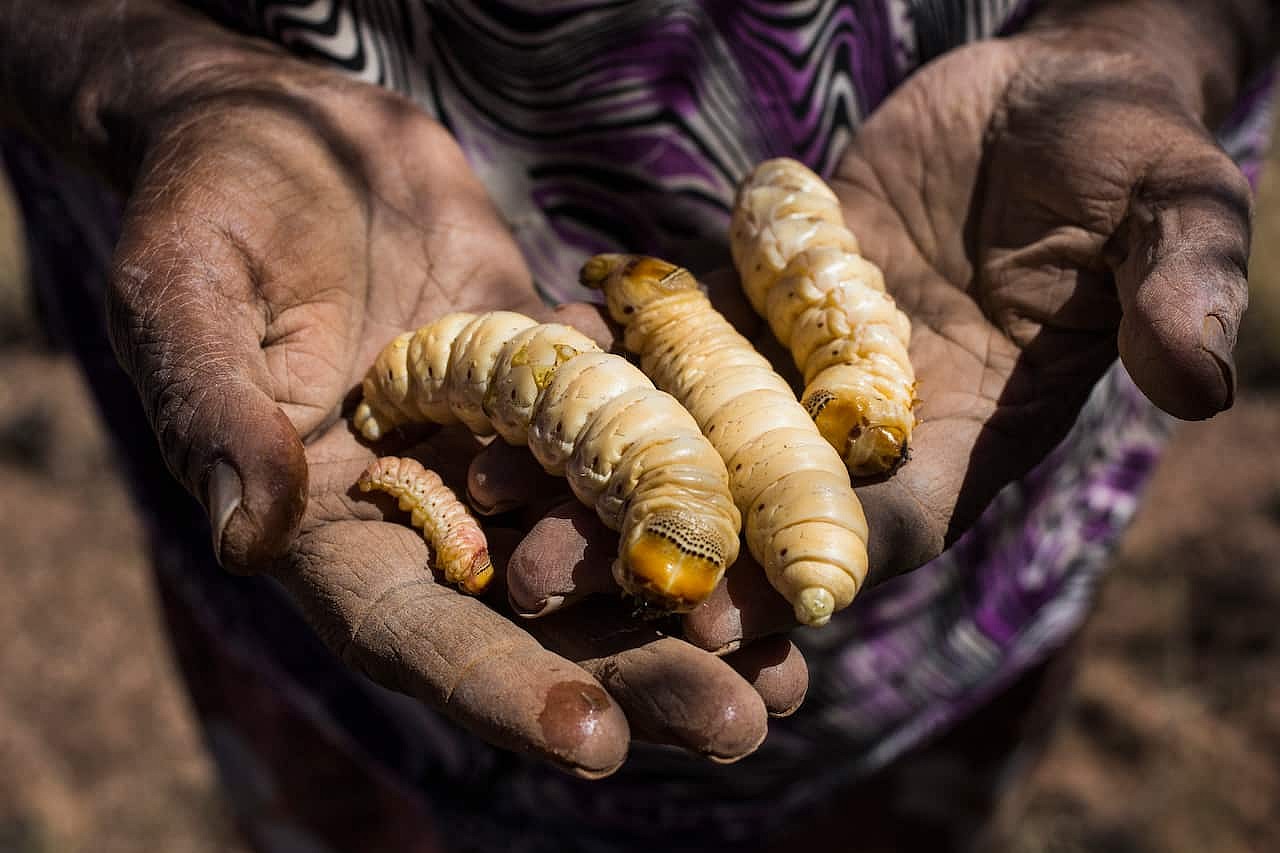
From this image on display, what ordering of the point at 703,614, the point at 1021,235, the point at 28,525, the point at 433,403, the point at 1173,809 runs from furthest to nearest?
the point at 28,525 → the point at 1173,809 → the point at 1021,235 → the point at 433,403 → the point at 703,614

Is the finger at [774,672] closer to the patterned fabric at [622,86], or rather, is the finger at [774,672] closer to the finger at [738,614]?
the finger at [738,614]

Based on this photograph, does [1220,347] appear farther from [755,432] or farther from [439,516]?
[439,516]

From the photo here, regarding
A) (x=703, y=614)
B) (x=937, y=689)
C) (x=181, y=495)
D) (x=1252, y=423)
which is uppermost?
(x=703, y=614)

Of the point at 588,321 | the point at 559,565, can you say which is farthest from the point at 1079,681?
the point at 559,565

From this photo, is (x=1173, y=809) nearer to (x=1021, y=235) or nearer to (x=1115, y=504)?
(x=1115, y=504)

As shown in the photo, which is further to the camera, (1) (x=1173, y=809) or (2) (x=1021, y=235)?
(1) (x=1173, y=809)

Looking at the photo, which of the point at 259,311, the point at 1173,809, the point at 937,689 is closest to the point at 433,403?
the point at 259,311

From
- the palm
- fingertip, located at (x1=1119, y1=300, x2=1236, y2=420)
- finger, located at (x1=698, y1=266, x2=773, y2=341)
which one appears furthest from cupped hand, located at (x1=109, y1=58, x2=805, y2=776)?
fingertip, located at (x1=1119, y1=300, x2=1236, y2=420)
